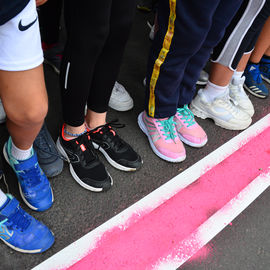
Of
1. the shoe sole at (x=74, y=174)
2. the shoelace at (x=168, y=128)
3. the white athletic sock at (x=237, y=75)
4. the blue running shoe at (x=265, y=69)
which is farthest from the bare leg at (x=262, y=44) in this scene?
the shoe sole at (x=74, y=174)

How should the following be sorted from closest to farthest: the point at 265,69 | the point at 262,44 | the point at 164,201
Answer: the point at 164,201
the point at 262,44
the point at 265,69

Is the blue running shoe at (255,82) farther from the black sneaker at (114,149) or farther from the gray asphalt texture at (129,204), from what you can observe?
the black sneaker at (114,149)

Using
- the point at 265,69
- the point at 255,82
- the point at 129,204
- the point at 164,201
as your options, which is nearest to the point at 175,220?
the point at 164,201

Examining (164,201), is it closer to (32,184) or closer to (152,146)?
(152,146)

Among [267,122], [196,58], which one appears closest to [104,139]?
[196,58]

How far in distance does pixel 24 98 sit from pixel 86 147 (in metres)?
0.50

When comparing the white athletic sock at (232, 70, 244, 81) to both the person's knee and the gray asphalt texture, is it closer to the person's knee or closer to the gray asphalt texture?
the gray asphalt texture

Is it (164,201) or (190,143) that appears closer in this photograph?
(164,201)

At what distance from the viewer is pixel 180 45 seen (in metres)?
1.15

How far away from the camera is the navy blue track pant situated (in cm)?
106

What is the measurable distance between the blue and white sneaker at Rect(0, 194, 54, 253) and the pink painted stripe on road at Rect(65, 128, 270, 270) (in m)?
0.15

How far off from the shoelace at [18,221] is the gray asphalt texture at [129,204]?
10 cm

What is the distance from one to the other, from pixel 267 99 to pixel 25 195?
1.75 m

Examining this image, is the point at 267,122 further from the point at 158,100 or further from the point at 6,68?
the point at 6,68
